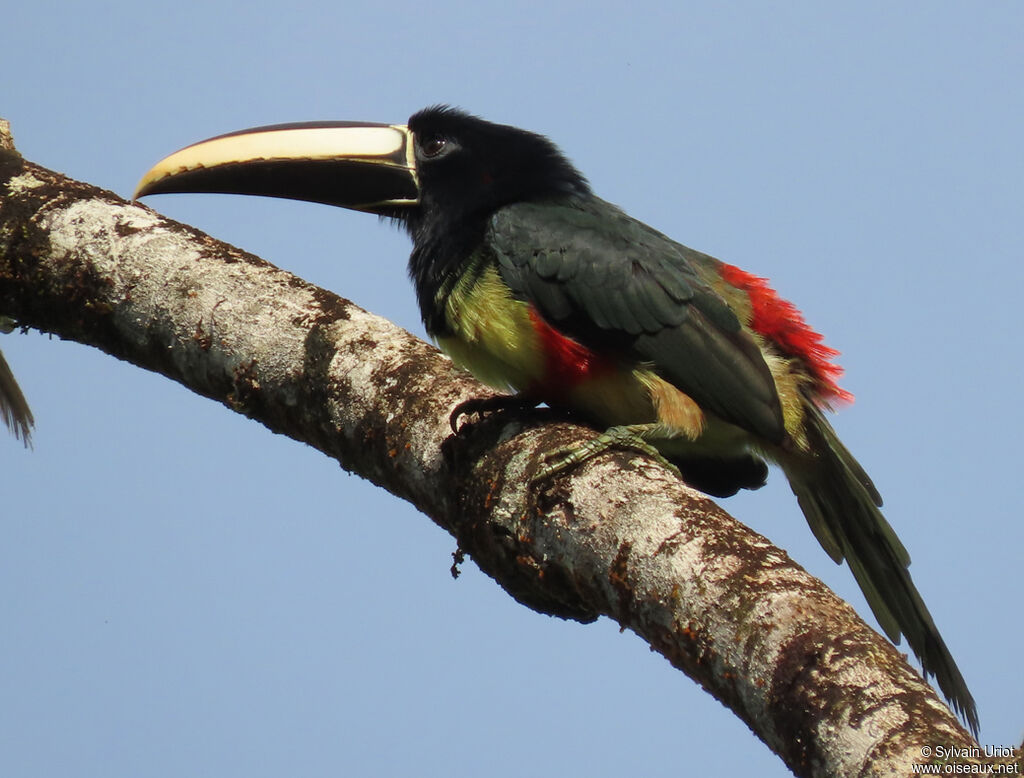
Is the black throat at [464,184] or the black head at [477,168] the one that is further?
the black head at [477,168]

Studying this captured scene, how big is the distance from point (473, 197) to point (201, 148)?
49.7 inches

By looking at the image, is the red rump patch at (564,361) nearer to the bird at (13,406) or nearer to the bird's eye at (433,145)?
the bird's eye at (433,145)

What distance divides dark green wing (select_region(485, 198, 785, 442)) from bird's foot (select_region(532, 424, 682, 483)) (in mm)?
515

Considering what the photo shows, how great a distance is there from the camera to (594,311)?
434cm

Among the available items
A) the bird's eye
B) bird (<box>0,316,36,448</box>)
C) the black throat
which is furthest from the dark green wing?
bird (<box>0,316,36,448</box>)

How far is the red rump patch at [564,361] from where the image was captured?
4.22m

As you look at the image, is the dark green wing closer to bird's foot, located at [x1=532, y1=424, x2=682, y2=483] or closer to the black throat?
the black throat

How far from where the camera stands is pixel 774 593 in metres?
2.60

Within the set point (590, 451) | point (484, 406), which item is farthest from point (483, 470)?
point (484, 406)

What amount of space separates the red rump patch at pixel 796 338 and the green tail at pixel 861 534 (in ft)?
0.42

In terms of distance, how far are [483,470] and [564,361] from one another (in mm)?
799

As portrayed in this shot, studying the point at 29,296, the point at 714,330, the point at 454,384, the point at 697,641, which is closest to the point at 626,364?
the point at 714,330

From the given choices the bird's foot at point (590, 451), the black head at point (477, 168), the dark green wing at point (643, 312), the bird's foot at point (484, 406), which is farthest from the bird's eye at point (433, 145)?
the bird's foot at point (590, 451)

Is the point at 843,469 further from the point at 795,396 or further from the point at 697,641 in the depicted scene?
the point at 697,641
